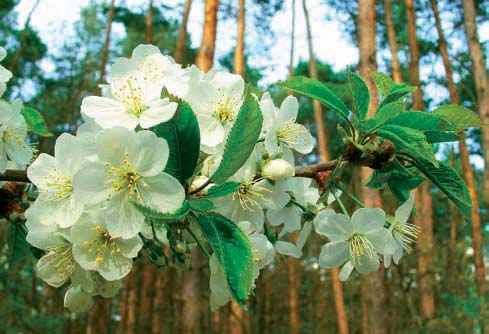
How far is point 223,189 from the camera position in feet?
2.43

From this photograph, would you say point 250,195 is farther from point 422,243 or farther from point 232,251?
point 422,243

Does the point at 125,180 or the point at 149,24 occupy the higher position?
the point at 149,24

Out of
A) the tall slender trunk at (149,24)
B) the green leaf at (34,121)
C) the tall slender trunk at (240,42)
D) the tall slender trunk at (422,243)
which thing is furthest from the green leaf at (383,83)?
the tall slender trunk at (149,24)

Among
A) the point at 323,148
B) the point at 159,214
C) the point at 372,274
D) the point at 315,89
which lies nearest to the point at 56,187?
the point at 159,214

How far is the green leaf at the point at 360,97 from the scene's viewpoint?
2.89 ft

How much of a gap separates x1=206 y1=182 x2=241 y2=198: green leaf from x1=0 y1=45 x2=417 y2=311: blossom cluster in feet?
0.05

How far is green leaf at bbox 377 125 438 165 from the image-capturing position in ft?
2.52

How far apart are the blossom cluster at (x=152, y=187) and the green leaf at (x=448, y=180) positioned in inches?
4.7

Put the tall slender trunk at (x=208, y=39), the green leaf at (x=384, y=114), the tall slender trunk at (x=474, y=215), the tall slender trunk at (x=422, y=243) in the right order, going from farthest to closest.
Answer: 1. the tall slender trunk at (x=422, y=243)
2. the tall slender trunk at (x=474, y=215)
3. the tall slender trunk at (x=208, y=39)
4. the green leaf at (x=384, y=114)

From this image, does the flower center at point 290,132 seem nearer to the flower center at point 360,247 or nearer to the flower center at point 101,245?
the flower center at point 360,247

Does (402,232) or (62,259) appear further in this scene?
(402,232)

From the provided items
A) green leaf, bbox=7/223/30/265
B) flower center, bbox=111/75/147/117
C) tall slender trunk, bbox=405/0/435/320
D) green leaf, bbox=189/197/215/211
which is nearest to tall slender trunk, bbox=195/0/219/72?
tall slender trunk, bbox=405/0/435/320

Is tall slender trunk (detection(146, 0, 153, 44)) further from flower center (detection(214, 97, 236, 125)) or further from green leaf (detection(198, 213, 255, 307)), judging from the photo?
green leaf (detection(198, 213, 255, 307))

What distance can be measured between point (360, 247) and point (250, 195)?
252 mm
